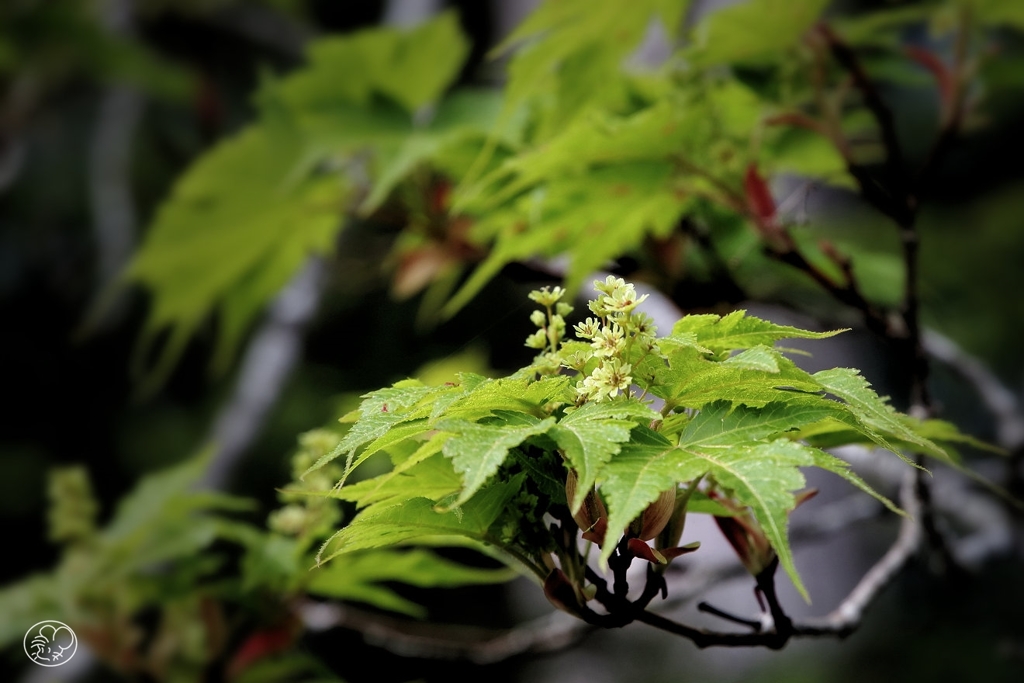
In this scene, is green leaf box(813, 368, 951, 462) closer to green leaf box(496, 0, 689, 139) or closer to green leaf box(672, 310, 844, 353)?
green leaf box(672, 310, 844, 353)

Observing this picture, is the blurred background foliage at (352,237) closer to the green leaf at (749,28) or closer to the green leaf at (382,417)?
the green leaf at (749,28)

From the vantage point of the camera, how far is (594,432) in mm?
347

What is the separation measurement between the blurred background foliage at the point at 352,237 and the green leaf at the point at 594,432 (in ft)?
1.11

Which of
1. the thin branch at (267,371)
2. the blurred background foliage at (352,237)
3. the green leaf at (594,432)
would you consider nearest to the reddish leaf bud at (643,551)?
the green leaf at (594,432)

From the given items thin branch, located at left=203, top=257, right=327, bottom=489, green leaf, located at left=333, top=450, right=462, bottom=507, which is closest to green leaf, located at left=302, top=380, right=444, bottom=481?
green leaf, located at left=333, top=450, right=462, bottom=507

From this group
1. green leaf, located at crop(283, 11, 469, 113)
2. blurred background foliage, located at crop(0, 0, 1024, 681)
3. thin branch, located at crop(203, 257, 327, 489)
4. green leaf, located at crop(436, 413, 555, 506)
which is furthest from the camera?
thin branch, located at crop(203, 257, 327, 489)

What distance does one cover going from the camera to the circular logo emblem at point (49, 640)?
0.87 metres

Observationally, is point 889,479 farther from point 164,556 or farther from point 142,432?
point 142,432

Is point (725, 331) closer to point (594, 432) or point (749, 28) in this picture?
point (594, 432)

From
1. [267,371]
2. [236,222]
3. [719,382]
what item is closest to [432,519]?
[719,382]

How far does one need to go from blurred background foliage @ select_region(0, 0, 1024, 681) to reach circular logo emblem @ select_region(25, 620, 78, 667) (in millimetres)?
45

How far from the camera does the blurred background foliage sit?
0.80 m

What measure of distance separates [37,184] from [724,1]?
2.80 metres

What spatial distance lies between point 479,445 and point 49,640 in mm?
808
